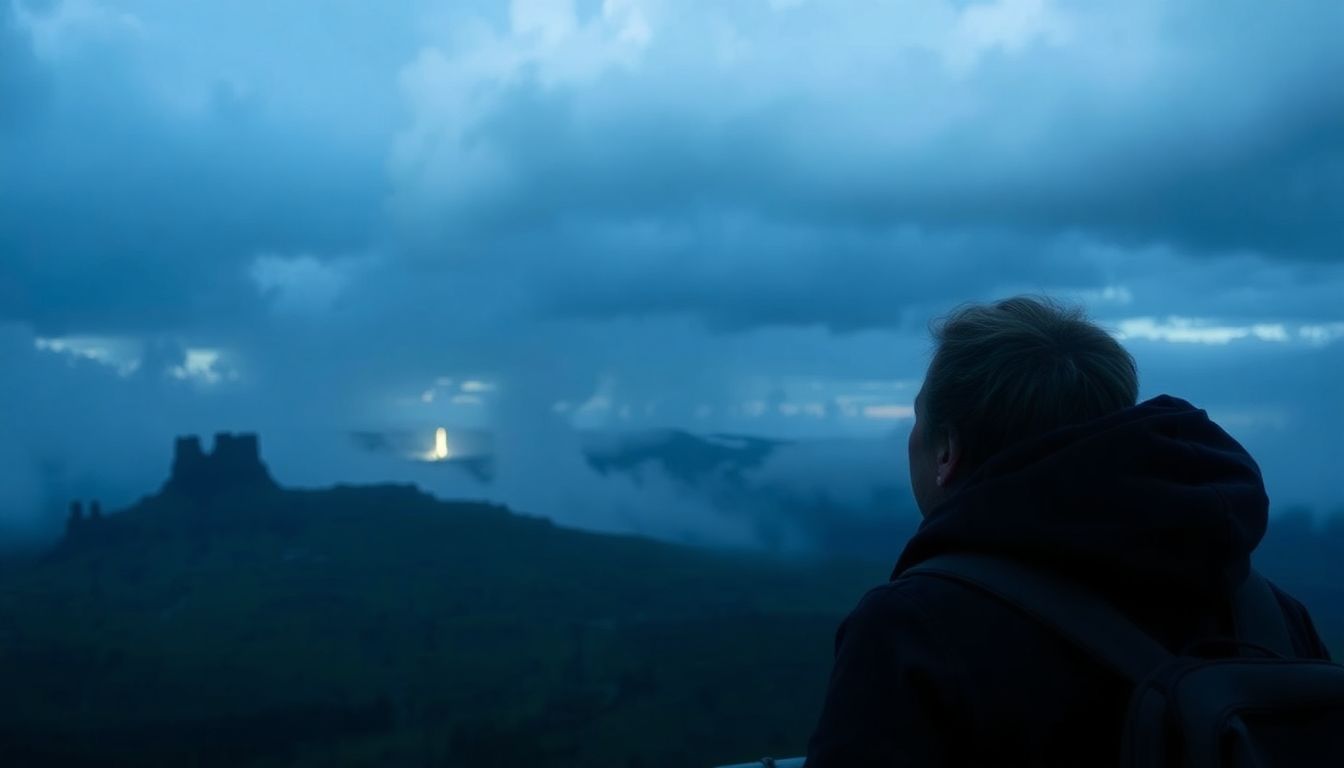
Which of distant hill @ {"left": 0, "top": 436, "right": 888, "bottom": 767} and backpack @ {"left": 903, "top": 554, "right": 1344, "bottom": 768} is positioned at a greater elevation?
backpack @ {"left": 903, "top": 554, "right": 1344, "bottom": 768}

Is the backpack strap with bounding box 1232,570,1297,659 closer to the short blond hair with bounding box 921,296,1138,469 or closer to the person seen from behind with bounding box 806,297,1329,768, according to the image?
the person seen from behind with bounding box 806,297,1329,768

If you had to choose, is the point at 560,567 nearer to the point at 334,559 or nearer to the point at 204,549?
the point at 334,559

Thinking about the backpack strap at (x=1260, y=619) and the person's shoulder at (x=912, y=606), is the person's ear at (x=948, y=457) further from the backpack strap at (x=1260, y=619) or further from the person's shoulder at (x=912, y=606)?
the backpack strap at (x=1260, y=619)

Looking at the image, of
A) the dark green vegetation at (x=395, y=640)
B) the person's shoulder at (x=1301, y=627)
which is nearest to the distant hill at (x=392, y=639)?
the dark green vegetation at (x=395, y=640)

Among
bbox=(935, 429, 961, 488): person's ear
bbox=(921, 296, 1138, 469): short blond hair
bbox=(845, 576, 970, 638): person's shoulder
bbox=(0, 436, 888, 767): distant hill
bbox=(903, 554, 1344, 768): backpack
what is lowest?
bbox=(0, 436, 888, 767): distant hill

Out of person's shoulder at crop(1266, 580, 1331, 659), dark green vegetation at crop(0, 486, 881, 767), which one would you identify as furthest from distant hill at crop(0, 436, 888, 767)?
person's shoulder at crop(1266, 580, 1331, 659)

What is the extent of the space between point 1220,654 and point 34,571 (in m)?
16.5

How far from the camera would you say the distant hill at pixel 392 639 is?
33.2 ft

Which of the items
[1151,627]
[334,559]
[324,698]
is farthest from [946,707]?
[334,559]

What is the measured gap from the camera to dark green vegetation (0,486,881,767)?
10.1 meters

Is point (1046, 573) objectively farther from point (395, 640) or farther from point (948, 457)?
point (395, 640)

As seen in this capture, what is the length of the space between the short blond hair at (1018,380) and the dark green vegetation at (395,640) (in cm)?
714

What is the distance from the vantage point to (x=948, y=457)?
175 cm

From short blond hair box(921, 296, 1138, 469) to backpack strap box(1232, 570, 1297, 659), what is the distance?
34 centimetres
